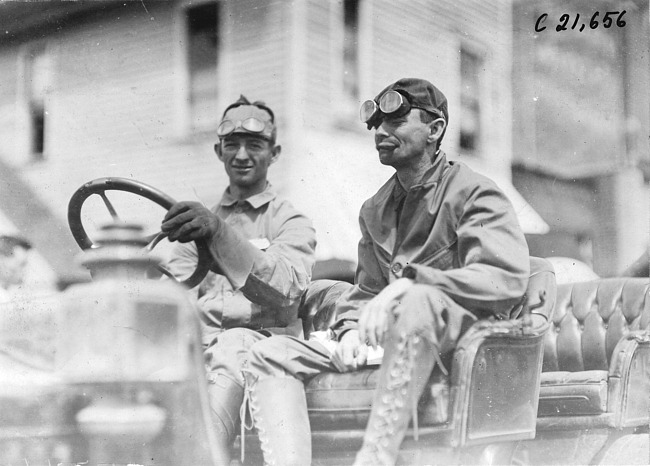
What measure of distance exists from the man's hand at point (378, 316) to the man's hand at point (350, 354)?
0.70 ft

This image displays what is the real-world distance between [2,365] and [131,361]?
1.95 ft

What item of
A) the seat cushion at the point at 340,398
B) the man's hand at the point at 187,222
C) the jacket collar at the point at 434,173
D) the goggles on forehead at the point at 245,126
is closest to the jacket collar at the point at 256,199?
the goggles on forehead at the point at 245,126

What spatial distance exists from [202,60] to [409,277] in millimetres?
2742

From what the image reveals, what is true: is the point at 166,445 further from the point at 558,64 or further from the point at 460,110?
the point at 558,64

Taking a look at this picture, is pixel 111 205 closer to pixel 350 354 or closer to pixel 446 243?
pixel 350 354

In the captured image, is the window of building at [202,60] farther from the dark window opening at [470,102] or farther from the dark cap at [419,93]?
the dark cap at [419,93]

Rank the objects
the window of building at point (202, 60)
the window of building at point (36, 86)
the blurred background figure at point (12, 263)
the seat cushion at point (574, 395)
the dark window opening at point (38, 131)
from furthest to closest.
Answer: the window of building at point (202, 60), the dark window opening at point (38, 131), the window of building at point (36, 86), the blurred background figure at point (12, 263), the seat cushion at point (574, 395)

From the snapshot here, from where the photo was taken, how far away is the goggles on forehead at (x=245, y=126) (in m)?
3.11

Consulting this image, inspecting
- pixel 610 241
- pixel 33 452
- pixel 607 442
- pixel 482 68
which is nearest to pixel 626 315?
pixel 607 442

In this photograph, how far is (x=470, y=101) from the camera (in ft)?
13.7

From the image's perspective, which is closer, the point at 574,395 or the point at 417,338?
the point at 417,338

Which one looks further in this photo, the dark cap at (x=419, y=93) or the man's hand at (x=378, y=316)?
the dark cap at (x=419, y=93)

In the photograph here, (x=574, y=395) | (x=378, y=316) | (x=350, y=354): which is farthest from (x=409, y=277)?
(x=574, y=395)

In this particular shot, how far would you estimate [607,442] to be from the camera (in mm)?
2920
